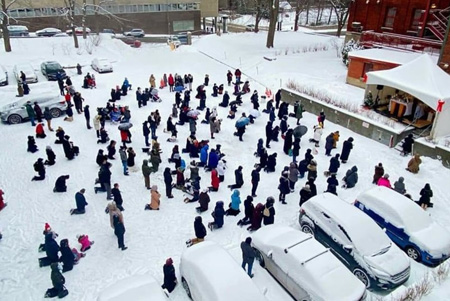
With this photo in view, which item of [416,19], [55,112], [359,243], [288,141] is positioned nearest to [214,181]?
[288,141]

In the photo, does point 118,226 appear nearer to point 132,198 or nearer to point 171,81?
point 132,198

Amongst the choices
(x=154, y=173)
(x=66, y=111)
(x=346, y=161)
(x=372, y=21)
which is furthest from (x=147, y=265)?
(x=372, y=21)

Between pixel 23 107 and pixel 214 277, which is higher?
pixel 23 107

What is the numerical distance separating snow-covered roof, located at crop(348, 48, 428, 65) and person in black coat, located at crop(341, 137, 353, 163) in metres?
9.12

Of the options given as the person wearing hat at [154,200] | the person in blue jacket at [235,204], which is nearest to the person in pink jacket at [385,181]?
the person in blue jacket at [235,204]

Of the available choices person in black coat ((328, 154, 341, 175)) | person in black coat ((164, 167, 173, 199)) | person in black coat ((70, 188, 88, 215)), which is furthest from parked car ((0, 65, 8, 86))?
person in black coat ((328, 154, 341, 175))

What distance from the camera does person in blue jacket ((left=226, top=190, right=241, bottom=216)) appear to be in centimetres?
1245

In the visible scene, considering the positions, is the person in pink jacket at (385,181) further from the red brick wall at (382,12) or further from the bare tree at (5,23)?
the bare tree at (5,23)

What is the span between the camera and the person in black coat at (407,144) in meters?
16.9

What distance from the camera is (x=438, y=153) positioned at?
16266 millimetres

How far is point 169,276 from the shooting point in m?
9.43

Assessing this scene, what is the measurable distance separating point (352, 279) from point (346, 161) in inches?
329

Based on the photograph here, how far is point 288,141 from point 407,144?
5492mm

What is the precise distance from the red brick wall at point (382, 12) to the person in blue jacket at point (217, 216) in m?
21.7
